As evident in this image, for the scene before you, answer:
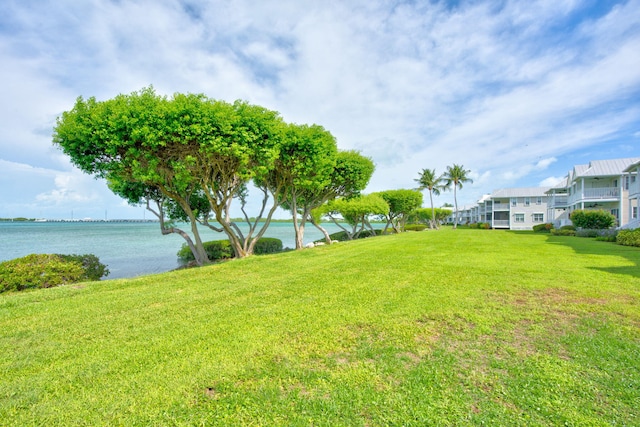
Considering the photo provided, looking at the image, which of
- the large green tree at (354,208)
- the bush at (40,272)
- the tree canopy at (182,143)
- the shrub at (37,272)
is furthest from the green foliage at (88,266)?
the large green tree at (354,208)

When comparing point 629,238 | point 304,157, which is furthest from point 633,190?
point 304,157

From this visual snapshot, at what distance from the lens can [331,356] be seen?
3887 mm

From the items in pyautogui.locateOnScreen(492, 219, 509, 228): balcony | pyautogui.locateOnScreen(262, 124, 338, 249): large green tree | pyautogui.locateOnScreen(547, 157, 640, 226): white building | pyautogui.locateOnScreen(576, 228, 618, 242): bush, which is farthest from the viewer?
pyautogui.locateOnScreen(492, 219, 509, 228): balcony

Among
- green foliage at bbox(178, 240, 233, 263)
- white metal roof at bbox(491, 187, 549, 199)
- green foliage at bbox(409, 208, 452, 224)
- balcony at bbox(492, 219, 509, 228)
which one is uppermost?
white metal roof at bbox(491, 187, 549, 199)

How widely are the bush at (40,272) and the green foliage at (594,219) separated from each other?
119 feet

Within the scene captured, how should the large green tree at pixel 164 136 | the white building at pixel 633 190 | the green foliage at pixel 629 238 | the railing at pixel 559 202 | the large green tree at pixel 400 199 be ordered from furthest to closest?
1. the railing at pixel 559 202
2. the large green tree at pixel 400 199
3. the white building at pixel 633 190
4. the green foliage at pixel 629 238
5. the large green tree at pixel 164 136

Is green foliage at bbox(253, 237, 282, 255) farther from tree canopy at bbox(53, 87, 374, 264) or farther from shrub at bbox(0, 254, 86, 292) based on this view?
shrub at bbox(0, 254, 86, 292)

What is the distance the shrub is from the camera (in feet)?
30.4

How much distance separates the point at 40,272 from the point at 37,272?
8 centimetres

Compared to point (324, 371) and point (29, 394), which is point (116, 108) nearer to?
point (29, 394)

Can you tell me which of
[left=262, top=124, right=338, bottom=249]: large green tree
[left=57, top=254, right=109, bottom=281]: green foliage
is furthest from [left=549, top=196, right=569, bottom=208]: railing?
[left=57, top=254, right=109, bottom=281]: green foliage

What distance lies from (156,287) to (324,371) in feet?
21.4

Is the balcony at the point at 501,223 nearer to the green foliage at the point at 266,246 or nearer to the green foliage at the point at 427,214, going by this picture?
the green foliage at the point at 427,214

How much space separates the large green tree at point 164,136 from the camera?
10.3 metres
